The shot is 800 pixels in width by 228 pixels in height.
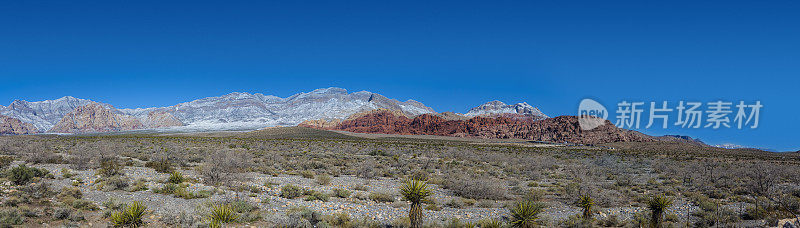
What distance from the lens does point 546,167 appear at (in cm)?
2672

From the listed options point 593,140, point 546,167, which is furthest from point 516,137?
point 546,167

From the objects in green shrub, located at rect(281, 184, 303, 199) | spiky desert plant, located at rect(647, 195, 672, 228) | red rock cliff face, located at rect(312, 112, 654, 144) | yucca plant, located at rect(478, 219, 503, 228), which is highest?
red rock cliff face, located at rect(312, 112, 654, 144)

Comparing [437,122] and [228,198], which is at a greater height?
[437,122]

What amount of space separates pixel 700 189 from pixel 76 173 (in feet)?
95.3

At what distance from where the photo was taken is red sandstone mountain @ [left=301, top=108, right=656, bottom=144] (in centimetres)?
11731

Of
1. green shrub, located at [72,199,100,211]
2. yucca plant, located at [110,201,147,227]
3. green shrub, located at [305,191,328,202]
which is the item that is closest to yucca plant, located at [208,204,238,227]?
yucca plant, located at [110,201,147,227]

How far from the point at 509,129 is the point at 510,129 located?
55 centimetres

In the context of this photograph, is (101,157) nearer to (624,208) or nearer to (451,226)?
(451,226)

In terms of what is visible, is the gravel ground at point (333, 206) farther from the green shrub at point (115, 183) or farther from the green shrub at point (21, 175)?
the green shrub at point (21, 175)

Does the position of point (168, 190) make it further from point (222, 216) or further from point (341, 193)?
point (341, 193)

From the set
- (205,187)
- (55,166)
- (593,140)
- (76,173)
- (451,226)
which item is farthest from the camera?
(593,140)

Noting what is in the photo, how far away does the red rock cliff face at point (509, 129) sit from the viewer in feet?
385

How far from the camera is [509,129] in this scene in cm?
14738

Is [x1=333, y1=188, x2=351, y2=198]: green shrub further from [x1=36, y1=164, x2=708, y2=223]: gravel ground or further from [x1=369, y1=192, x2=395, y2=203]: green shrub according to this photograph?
[x1=369, y1=192, x2=395, y2=203]: green shrub
